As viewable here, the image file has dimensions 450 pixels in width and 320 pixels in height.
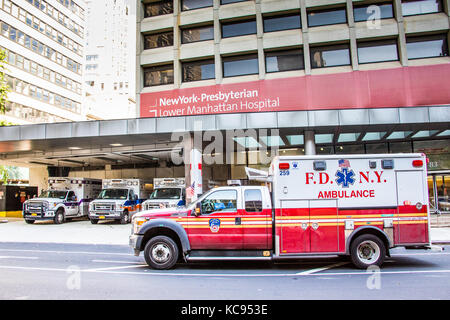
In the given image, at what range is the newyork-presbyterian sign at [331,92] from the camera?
68.0ft

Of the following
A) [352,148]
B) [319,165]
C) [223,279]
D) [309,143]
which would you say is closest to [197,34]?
[309,143]

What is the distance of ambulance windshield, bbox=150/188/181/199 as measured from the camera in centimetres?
1822

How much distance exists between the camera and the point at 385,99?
21078mm

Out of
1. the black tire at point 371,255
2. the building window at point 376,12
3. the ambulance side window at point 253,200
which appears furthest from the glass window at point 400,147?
the ambulance side window at point 253,200

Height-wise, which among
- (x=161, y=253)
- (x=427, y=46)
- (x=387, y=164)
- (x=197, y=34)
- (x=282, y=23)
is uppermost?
(x=197, y=34)

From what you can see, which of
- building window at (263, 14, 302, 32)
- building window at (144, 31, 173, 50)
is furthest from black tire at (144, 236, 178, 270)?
building window at (144, 31, 173, 50)

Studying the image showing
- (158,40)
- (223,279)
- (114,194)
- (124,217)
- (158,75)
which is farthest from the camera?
(158,40)

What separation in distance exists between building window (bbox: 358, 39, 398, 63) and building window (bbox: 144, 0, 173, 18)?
1523 centimetres

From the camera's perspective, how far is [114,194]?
67.5 feet

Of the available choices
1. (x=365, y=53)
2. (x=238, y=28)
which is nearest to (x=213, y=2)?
(x=238, y=28)

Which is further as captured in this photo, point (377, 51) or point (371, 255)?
point (377, 51)

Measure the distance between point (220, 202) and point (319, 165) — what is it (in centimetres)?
254

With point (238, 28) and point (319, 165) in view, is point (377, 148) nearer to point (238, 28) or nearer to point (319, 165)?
point (238, 28)

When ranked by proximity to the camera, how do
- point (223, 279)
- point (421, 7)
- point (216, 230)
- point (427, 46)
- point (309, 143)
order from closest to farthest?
point (223, 279), point (216, 230), point (309, 143), point (427, 46), point (421, 7)
